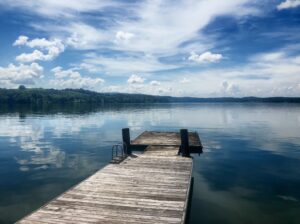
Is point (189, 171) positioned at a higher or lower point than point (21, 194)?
higher

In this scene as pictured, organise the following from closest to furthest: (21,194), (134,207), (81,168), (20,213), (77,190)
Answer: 1. (134,207)
2. (77,190)
3. (20,213)
4. (21,194)
5. (81,168)

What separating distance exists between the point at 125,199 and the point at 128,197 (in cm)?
26

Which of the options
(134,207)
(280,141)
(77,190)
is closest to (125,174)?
(77,190)

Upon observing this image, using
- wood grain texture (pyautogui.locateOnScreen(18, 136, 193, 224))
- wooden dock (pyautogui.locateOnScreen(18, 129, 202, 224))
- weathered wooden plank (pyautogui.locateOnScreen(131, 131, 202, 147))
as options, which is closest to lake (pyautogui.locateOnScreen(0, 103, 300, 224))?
weathered wooden plank (pyautogui.locateOnScreen(131, 131, 202, 147))

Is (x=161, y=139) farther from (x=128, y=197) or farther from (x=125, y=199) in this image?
(x=125, y=199)

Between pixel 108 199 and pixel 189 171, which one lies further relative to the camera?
pixel 189 171

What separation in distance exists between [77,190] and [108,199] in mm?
1808

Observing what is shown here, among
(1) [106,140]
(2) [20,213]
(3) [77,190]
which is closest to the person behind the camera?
(3) [77,190]

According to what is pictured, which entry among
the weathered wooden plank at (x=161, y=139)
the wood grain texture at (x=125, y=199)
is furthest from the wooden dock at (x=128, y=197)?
the weathered wooden plank at (x=161, y=139)

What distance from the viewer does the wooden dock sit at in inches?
391

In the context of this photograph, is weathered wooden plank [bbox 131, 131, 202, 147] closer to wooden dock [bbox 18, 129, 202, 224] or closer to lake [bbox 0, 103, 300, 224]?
lake [bbox 0, 103, 300, 224]

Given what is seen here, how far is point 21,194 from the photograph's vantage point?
17688 millimetres

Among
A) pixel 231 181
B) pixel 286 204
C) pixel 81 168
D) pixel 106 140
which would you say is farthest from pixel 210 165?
pixel 106 140

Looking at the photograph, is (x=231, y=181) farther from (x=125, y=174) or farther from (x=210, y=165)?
(x=125, y=174)
